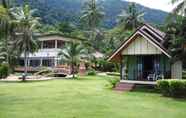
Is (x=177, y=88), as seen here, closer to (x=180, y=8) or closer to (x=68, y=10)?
(x=180, y=8)

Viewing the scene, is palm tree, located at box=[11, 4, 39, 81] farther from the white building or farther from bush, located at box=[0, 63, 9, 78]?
the white building

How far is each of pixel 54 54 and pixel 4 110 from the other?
4609 centimetres

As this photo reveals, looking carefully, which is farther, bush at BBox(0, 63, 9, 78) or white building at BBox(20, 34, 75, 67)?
white building at BBox(20, 34, 75, 67)

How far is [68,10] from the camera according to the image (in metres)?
114

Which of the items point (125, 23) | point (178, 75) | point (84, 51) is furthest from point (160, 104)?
point (125, 23)

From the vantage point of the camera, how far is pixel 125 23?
220ft

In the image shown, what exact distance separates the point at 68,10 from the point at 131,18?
1976 inches

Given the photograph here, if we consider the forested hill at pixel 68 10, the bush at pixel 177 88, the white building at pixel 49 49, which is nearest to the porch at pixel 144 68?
the bush at pixel 177 88

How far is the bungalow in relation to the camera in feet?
91.9

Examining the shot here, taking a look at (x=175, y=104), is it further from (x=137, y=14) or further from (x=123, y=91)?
(x=137, y=14)

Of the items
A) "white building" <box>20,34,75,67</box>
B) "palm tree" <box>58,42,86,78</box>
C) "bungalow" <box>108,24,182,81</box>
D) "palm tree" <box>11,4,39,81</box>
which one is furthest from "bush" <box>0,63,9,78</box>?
"white building" <box>20,34,75,67</box>

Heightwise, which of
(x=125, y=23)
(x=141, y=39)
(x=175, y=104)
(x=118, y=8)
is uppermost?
(x=118, y=8)

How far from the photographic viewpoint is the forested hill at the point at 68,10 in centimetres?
9838

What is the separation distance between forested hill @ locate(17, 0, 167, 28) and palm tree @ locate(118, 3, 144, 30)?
11.8 metres
